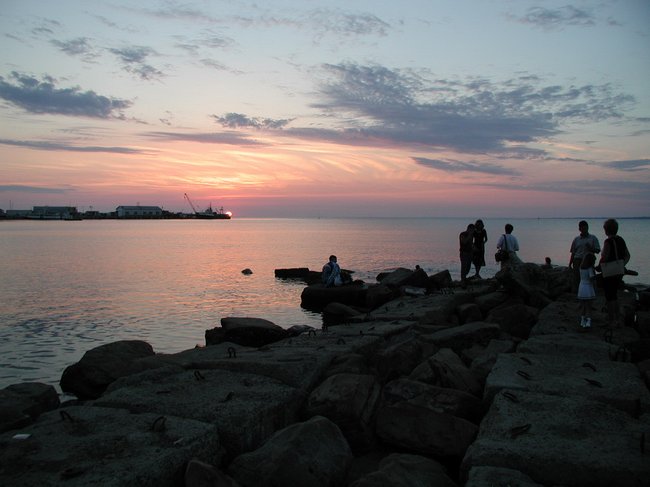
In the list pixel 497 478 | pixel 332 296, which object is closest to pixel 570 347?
pixel 497 478

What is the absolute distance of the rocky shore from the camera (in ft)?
13.2

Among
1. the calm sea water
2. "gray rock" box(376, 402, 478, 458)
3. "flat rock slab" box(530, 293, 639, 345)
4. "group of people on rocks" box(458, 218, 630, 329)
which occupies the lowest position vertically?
the calm sea water

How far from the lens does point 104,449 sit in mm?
4188

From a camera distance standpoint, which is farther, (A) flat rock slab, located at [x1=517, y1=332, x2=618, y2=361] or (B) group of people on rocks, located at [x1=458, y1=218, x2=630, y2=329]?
(B) group of people on rocks, located at [x1=458, y1=218, x2=630, y2=329]

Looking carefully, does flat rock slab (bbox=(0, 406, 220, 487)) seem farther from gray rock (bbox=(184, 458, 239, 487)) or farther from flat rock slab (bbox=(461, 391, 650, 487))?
flat rock slab (bbox=(461, 391, 650, 487))

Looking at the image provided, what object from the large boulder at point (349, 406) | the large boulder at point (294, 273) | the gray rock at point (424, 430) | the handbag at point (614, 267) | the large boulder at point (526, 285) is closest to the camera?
the gray rock at point (424, 430)

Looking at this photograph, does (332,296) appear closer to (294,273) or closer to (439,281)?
(439,281)

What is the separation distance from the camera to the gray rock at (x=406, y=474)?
158 inches

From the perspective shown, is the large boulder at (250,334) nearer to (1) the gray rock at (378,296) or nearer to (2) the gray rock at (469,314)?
(2) the gray rock at (469,314)

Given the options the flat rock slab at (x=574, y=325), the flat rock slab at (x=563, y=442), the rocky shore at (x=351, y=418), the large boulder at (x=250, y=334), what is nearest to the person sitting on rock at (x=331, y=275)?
the large boulder at (x=250, y=334)

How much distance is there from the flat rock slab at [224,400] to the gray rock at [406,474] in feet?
4.28

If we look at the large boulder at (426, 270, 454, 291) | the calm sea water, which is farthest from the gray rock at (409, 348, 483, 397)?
the large boulder at (426, 270, 454, 291)

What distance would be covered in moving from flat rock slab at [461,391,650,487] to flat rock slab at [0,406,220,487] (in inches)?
93.0

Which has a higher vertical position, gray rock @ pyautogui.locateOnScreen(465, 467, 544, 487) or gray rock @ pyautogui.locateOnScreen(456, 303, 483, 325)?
gray rock @ pyautogui.locateOnScreen(465, 467, 544, 487)
